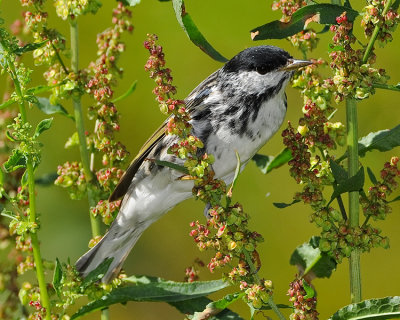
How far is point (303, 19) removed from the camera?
2418 mm

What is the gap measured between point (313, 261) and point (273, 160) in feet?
1.21

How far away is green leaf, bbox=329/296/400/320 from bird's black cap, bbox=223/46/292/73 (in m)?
1.11

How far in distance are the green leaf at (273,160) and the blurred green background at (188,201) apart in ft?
2.64

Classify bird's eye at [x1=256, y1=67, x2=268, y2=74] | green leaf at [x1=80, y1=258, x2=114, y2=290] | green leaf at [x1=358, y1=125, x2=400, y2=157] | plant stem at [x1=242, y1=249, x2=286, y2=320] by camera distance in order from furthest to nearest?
bird's eye at [x1=256, y1=67, x2=268, y2=74], green leaf at [x1=358, y1=125, x2=400, y2=157], green leaf at [x1=80, y1=258, x2=114, y2=290], plant stem at [x1=242, y1=249, x2=286, y2=320]

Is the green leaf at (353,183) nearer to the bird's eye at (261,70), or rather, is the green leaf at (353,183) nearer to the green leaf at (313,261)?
the green leaf at (313,261)

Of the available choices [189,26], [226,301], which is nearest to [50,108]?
[189,26]

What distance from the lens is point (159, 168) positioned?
3436 millimetres

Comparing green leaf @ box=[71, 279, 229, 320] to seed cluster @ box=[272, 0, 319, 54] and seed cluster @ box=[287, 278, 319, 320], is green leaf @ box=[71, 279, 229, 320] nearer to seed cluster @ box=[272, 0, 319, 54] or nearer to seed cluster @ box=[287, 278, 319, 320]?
seed cluster @ box=[287, 278, 319, 320]

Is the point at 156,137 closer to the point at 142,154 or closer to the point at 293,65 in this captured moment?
the point at 142,154

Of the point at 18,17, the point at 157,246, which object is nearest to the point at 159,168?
the point at 157,246

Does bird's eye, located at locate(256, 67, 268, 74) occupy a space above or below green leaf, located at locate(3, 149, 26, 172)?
above

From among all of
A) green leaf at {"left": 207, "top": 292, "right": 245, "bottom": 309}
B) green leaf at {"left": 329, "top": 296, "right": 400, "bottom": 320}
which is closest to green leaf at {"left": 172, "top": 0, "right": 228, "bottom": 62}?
Answer: green leaf at {"left": 207, "top": 292, "right": 245, "bottom": 309}

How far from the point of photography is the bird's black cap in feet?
10.4

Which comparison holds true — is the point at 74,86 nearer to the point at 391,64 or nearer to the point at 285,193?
the point at 285,193
